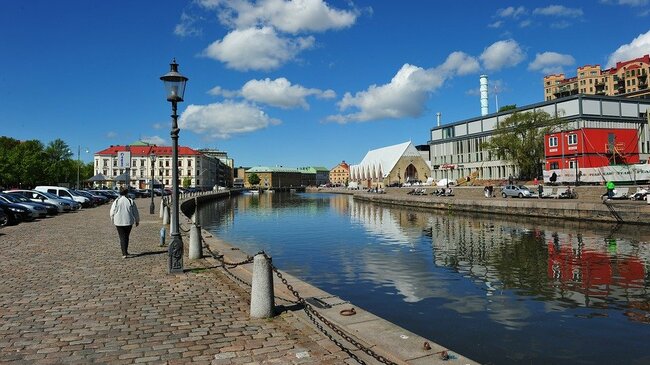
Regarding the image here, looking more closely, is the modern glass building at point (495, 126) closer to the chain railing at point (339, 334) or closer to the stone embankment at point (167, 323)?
the stone embankment at point (167, 323)

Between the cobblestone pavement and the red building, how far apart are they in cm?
5869

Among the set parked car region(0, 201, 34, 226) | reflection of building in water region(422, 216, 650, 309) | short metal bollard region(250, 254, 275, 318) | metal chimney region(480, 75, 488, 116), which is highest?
metal chimney region(480, 75, 488, 116)

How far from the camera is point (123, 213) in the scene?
13492 mm

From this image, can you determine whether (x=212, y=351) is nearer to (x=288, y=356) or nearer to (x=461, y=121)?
(x=288, y=356)

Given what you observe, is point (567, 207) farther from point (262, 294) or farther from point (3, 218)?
point (3, 218)

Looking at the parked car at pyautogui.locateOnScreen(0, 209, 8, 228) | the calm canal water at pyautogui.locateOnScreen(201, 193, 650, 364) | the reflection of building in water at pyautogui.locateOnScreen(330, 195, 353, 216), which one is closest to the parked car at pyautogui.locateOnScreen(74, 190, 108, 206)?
the parked car at pyautogui.locateOnScreen(0, 209, 8, 228)

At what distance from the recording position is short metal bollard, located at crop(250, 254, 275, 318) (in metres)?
7.24

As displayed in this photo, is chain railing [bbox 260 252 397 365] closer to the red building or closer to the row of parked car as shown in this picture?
the row of parked car

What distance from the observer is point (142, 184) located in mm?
140250

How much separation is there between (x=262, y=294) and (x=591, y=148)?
207ft

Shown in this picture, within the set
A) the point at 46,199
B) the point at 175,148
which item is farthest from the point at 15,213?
the point at 175,148

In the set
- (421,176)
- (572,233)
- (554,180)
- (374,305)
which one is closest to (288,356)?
(374,305)

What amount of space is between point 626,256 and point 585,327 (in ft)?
33.7

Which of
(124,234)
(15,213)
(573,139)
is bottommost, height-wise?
(124,234)
